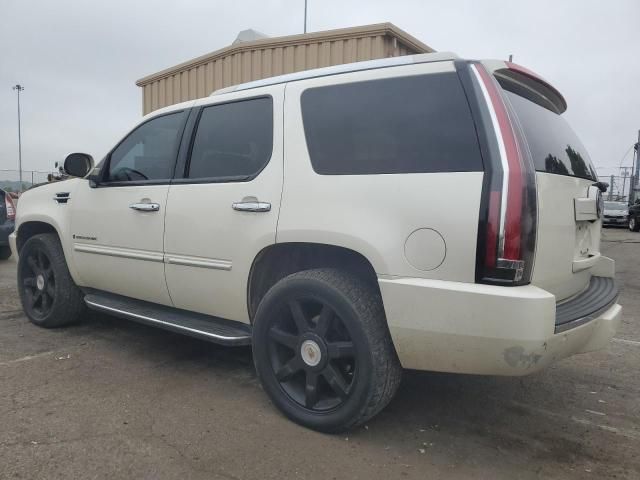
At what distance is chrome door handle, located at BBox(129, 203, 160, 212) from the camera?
11.3ft

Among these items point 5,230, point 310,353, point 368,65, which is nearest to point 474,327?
point 310,353

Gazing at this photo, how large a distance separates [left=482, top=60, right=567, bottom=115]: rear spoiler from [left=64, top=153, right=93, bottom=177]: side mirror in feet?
10.4

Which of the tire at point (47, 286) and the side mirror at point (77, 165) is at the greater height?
the side mirror at point (77, 165)

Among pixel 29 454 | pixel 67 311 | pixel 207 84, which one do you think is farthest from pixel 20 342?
pixel 207 84

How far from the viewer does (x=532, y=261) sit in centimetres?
225

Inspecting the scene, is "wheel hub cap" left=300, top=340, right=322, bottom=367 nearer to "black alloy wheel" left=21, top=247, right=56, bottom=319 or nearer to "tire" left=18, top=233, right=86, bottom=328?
"tire" left=18, top=233, right=86, bottom=328

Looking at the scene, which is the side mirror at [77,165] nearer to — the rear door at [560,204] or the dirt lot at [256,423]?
the dirt lot at [256,423]

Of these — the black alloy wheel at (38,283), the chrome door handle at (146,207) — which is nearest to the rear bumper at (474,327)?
the chrome door handle at (146,207)

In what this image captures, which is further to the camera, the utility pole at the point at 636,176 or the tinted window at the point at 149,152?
the utility pole at the point at 636,176

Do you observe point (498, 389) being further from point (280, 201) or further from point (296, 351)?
point (280, 201)

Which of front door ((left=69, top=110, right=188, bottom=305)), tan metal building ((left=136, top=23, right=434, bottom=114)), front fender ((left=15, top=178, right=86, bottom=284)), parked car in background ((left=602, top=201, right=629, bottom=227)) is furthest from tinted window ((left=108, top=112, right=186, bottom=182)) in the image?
parked car in background ((left=602, top=201, right=629, bottom=227))

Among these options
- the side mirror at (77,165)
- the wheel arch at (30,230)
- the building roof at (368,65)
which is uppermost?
the building roof at (368,65)

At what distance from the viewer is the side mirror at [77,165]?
13.4ft

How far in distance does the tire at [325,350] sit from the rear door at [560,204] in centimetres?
79
